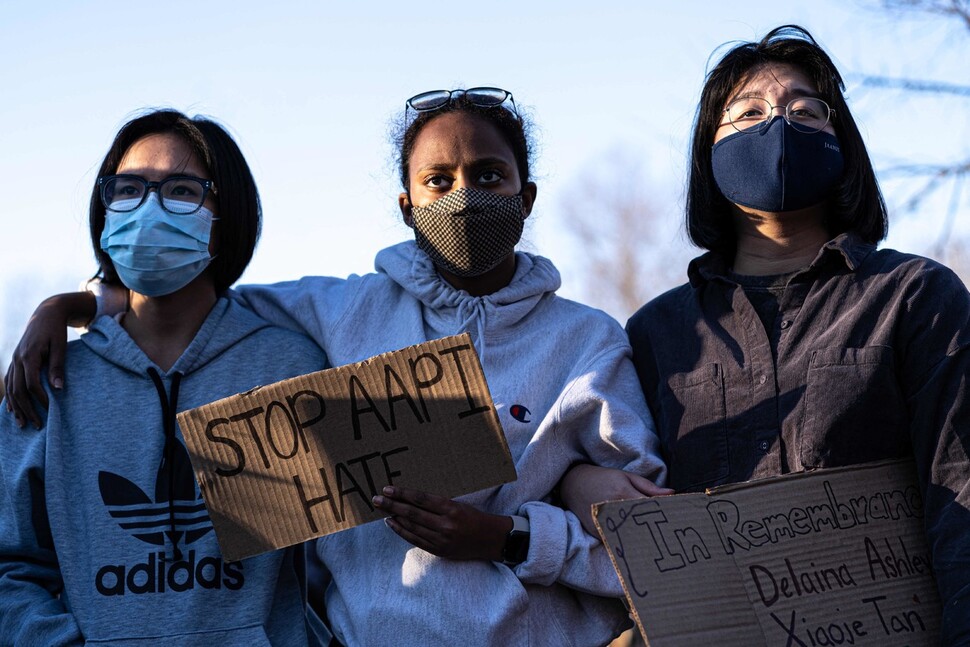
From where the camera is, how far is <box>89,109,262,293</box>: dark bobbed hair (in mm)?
3822

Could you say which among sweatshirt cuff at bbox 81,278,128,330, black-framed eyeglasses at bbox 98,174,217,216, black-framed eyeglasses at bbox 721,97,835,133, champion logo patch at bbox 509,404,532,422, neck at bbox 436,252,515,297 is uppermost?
black-framed eyeglasses at bbox 721,97,835,133

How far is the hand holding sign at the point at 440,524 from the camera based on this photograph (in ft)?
10.2

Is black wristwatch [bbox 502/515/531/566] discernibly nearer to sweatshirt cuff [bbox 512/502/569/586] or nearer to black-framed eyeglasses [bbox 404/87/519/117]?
sweatshirt cuff [bbox 512/502/569/586]

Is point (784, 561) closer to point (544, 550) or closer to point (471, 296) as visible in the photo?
point (544, 550)

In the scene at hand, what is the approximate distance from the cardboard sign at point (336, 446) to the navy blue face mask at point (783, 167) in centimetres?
114

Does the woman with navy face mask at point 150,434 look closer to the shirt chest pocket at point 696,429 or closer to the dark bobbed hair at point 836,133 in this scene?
the shirt chest pocket at point 696,429

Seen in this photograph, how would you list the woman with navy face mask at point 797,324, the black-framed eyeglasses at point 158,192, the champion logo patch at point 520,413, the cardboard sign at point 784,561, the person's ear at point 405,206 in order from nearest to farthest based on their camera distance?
the cardboard sign at point 784,561 < the woman with navy face mask at point 797,324 < the champion logo patch at point 520,413 < the black-framed eyeglasses at point 158,192 < the person's ear at point 405,206

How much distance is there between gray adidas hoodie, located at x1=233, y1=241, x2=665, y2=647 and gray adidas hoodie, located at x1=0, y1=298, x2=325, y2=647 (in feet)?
1.02

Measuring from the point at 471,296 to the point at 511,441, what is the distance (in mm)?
593

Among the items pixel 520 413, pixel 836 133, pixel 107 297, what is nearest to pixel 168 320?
pixel 107 297

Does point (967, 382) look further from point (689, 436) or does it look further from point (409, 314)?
point (409, 314)

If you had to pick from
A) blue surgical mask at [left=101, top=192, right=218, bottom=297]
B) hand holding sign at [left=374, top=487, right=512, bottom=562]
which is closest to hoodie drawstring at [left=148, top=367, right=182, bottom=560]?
blue surgical mask at [left=101, top=192, right=218, bottom=297]

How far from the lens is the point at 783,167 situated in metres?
3.40

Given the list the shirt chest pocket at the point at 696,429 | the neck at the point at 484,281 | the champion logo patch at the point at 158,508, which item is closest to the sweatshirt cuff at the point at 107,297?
the champion logo patch at the point at 158,508
